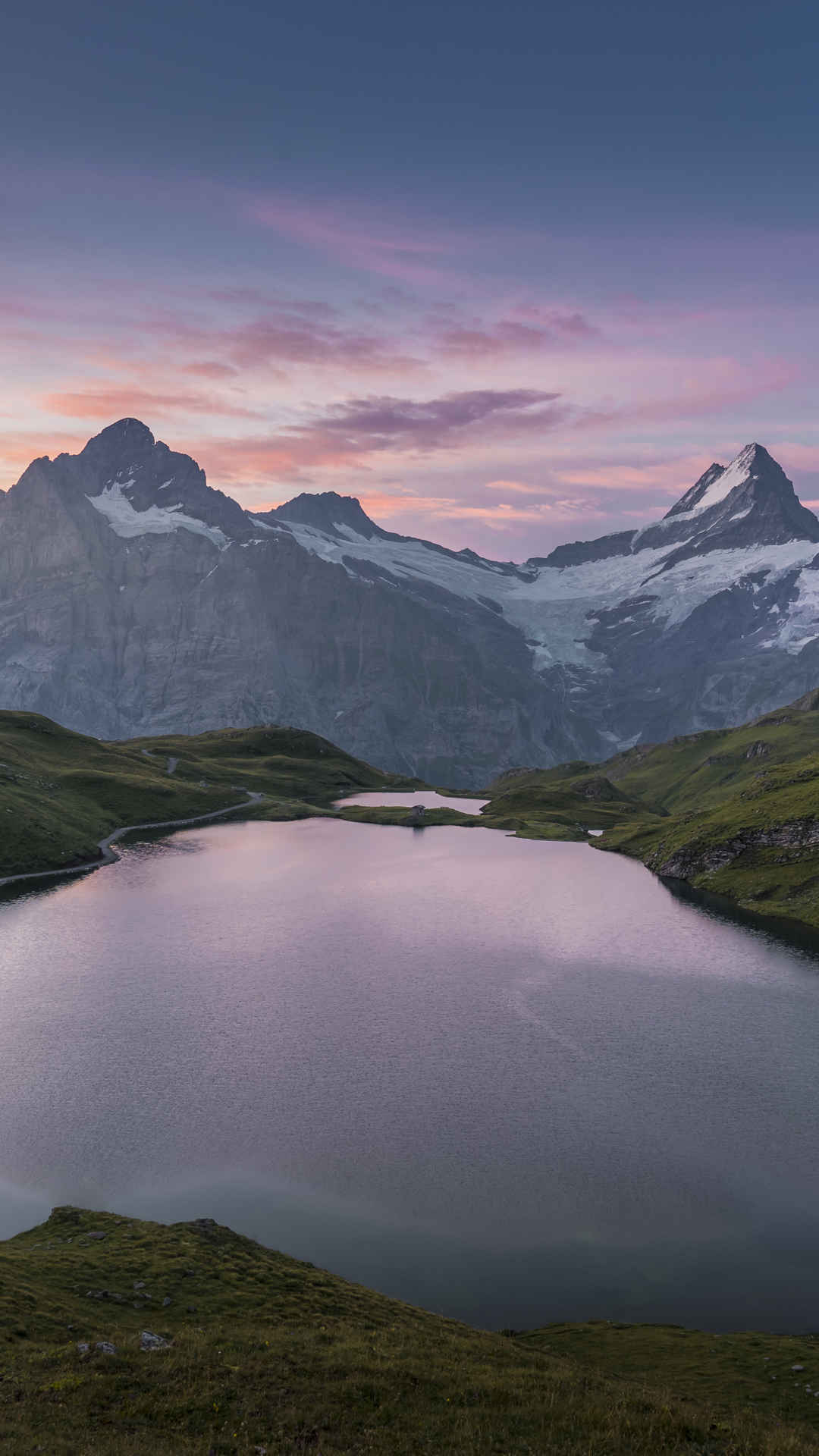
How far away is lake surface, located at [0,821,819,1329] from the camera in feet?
162

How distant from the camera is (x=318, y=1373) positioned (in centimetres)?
3278

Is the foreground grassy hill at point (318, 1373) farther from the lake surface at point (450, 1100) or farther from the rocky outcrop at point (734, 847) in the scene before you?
the rocky outcrop at point (734, 847)

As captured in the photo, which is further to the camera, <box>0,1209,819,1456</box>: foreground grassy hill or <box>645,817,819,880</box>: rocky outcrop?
<box>645,817,819,880</box>: rocky outcrop

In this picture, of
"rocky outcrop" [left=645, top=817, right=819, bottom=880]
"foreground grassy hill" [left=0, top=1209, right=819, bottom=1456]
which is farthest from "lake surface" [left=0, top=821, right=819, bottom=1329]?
"rocky outcrop" [left=645, top=817, right=819, bottom=880]

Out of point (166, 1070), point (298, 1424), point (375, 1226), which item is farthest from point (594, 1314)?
point (166, 1070)

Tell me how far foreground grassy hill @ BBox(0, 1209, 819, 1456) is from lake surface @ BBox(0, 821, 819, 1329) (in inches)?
249

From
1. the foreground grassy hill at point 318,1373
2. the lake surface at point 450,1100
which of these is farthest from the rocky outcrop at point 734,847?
the foreground grassy hill at point 318,1373

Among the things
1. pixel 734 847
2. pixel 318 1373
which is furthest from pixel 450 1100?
pixel 734 847

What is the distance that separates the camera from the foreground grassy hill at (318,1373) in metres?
28.2

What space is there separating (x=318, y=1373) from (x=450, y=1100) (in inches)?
1411

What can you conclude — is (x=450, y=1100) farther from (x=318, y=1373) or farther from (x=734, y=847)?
(x=734, y=847)

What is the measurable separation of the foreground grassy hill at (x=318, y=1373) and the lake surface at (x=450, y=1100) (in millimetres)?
6329

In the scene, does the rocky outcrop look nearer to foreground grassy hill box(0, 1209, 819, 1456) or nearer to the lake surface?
the lake surface

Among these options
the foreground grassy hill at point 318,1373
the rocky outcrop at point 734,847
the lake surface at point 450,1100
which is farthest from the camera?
the rocky outcrop at point 734,847
